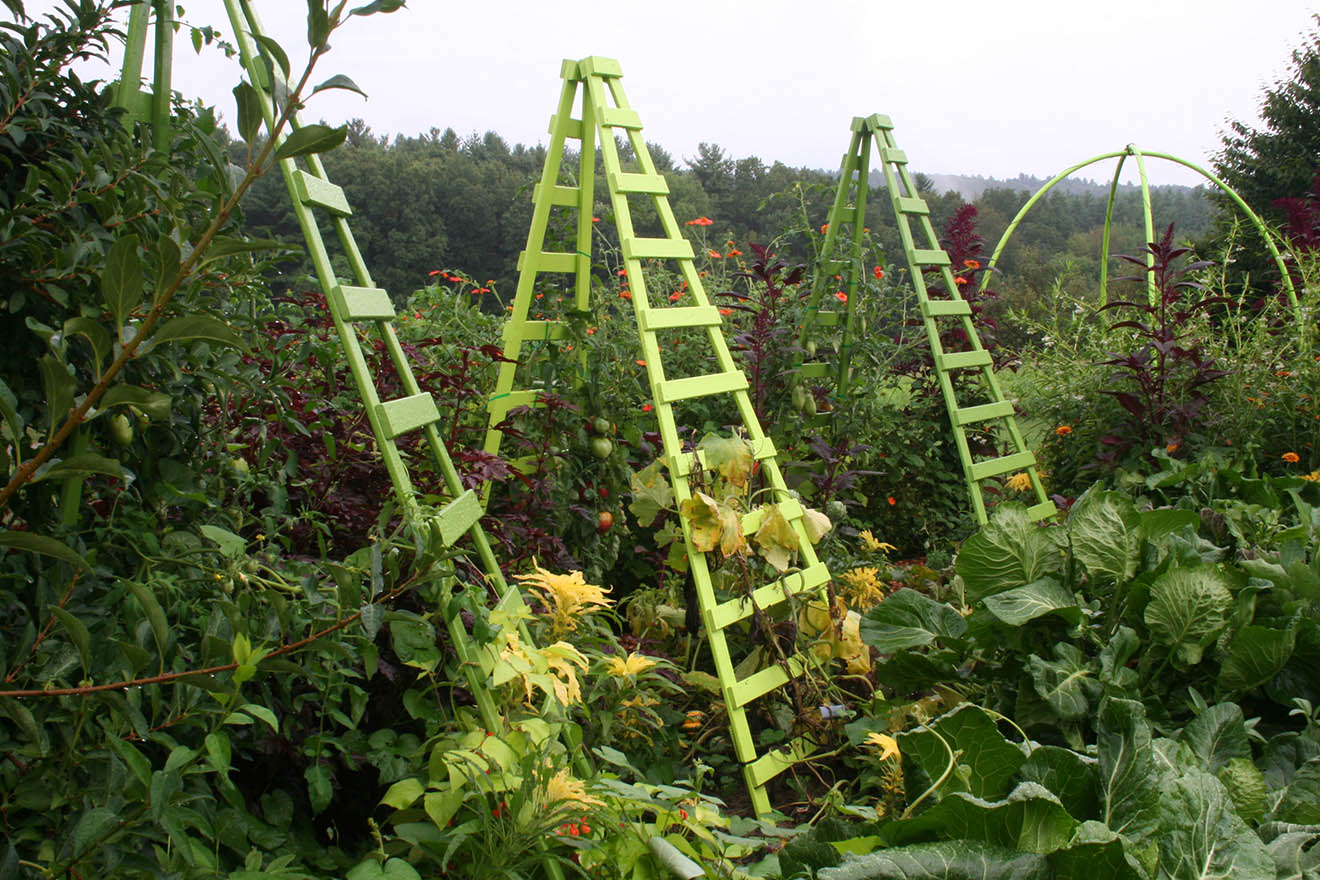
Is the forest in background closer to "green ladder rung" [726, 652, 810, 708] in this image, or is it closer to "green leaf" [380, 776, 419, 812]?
"green ladder rung" [726, 652, 810, 708]

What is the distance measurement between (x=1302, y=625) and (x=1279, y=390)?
2487 mm

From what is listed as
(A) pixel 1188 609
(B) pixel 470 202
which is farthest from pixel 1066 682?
(B) pixel 470 202

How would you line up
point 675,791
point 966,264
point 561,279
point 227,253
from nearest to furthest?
1. point 227,253
2. point 675,791
3. point 561,279
4. point 966,264

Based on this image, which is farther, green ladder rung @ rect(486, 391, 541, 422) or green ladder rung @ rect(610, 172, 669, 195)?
green ladder rung @ rect(486, 391, 541, 422)

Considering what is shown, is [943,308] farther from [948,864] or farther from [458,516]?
[948,864]

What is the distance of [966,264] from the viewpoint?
14.9 ft

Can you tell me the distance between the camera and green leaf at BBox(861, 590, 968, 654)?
1934 mm

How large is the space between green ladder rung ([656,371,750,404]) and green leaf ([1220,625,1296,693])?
1.39 m

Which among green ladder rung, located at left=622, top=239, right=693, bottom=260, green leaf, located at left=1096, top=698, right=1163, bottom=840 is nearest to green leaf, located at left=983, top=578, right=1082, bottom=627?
green leaf, located at left=1096, top=698, right=1163, bottom=840

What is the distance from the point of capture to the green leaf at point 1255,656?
163cm

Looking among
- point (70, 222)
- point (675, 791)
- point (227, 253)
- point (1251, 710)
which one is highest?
point (70, 222)

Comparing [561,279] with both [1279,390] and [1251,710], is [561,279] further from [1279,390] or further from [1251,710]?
[1279,390]

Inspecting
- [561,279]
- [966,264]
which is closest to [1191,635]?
[561,279]

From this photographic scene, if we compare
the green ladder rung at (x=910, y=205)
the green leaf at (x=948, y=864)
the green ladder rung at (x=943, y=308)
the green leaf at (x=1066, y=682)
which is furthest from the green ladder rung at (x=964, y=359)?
the green leaf at (x=948, y=864)
